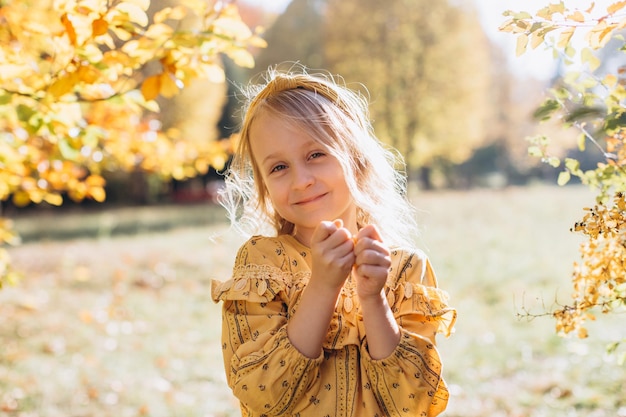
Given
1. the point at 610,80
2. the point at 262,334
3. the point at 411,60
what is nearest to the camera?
the point at 262,334

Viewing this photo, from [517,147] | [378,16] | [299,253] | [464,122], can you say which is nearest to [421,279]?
[299,253]

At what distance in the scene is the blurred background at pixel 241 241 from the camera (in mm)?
4453

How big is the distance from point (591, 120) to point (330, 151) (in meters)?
0.90

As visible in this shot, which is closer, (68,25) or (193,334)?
(68,25)

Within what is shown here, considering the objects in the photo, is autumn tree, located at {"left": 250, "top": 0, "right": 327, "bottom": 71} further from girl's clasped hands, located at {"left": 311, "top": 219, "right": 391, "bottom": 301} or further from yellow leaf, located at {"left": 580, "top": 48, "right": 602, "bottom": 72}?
girl's clasped hands, located at {"left": 311, "top": 219, "right": 391, "bottom": 301}

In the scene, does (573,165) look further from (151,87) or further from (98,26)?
(98,26)

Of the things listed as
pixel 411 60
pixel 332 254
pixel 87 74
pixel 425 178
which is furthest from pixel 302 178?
pixel 425 178

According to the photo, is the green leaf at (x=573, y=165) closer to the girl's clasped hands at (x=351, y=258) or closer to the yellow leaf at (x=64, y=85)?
the girl's clasped hands at (x=351, y=258)

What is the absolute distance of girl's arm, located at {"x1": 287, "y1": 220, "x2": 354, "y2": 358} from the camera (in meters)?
1.39

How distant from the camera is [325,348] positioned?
1.58m

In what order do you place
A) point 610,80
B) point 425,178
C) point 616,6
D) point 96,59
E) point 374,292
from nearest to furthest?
point 616,6, point 374,292, point 610,80, point 96,59, point 425,178

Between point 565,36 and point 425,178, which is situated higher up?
point 565,36

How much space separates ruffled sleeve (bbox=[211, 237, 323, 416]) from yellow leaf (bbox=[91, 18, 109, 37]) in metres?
0.76

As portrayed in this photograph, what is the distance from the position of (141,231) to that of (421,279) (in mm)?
12430
